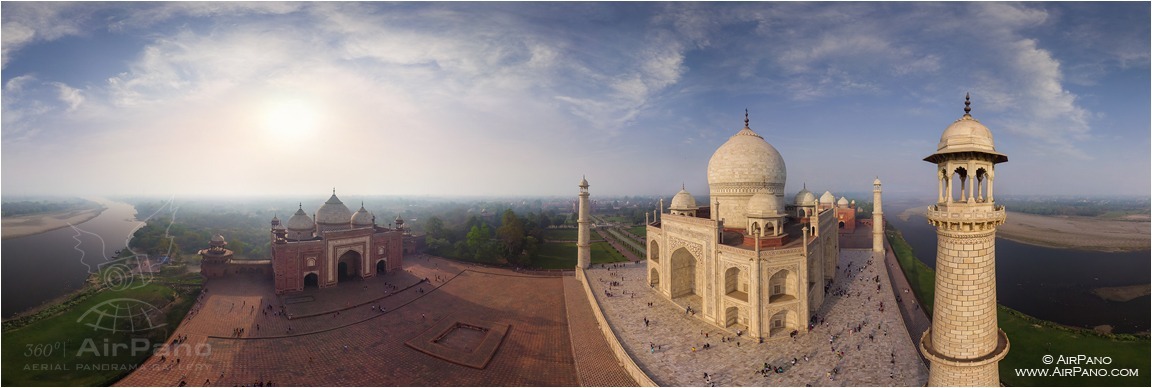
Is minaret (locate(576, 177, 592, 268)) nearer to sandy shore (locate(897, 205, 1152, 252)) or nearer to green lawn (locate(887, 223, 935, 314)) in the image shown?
green lawn (locate(887, 223, 935, 314))

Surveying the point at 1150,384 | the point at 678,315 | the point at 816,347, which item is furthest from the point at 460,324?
the point at 1150,384

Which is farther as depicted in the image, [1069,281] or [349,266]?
[1069,281]

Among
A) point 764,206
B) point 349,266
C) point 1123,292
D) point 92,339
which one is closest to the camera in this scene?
point 92,339

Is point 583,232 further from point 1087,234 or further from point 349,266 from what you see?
point 1087,234

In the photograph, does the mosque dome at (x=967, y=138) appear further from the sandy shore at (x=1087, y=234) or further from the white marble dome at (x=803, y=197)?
the sandy shore at (x=1087, y=234)

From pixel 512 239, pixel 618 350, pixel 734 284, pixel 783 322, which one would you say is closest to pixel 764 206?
pixel 734 284

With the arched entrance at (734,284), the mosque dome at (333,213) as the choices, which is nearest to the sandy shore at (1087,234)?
the arched entrance at (734,284)

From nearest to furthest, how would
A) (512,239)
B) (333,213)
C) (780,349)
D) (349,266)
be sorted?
(780,349), (349,266), (333,213), (512,239)
